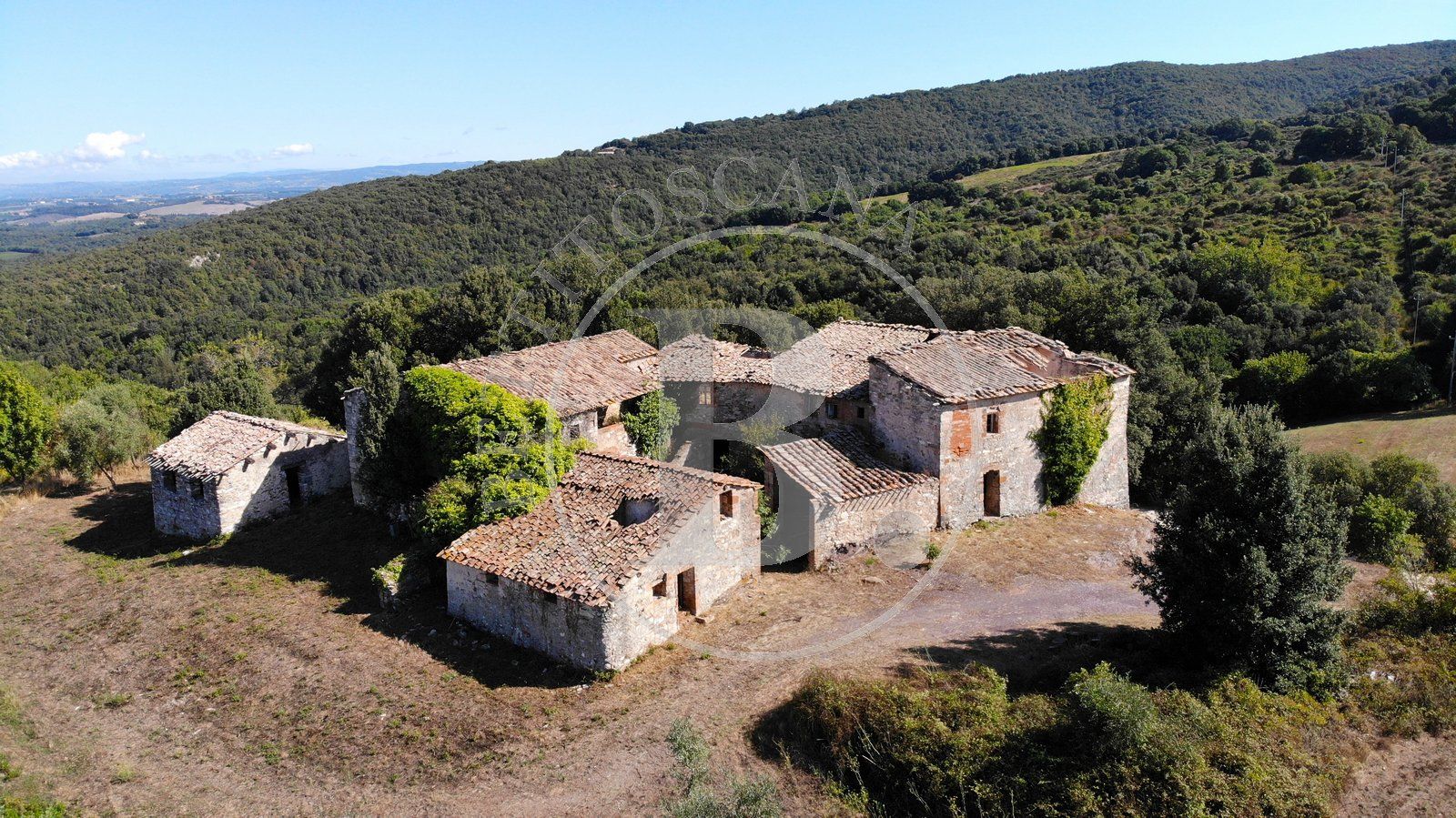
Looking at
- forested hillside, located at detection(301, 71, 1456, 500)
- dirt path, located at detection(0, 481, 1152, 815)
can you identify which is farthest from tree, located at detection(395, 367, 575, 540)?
forested hillside, located at detection(301, 71, 1456, 500)

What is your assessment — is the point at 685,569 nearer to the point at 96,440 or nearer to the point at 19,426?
the point at 96,440

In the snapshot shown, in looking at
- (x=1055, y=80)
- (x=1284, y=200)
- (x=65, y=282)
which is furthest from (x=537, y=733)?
(x=1055, y=80)

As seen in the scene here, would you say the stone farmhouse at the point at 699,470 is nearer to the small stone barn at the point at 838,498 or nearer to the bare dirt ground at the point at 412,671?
the small stone barn at the point at 838,498

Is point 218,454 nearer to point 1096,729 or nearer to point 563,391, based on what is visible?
point 563,391

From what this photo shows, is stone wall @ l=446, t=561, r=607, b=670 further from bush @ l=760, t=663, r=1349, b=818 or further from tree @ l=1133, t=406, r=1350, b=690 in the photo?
tree @ l=1133, t=406, r=1350, b=690

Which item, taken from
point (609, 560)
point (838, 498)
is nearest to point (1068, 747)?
point (609, 560)

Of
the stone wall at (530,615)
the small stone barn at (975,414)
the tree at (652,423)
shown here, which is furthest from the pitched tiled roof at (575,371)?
the small stone barn at (975,414)
